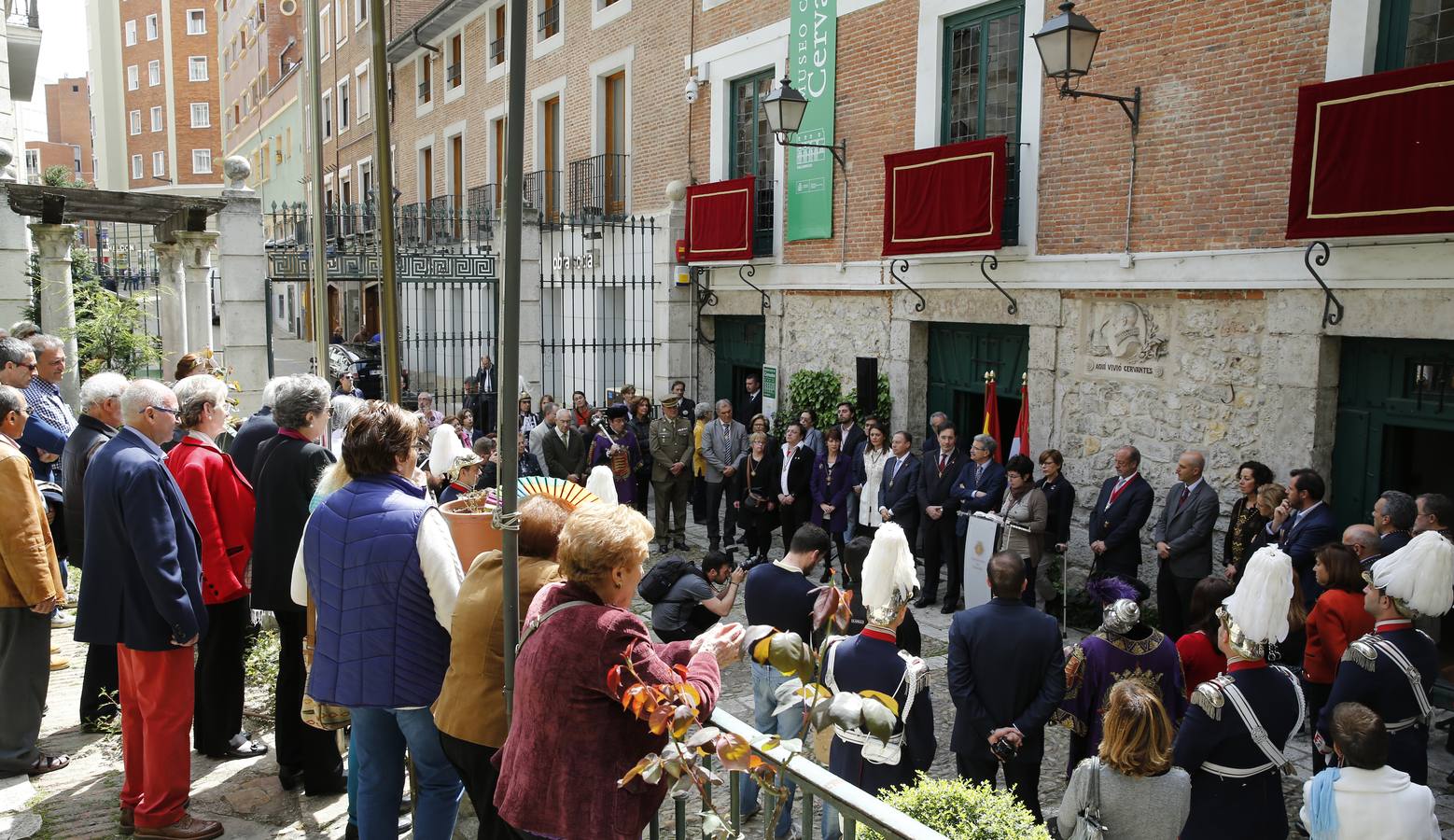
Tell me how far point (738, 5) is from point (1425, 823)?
1346 cm

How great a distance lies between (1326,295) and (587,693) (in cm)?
734

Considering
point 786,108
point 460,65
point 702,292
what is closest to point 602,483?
point 786,108

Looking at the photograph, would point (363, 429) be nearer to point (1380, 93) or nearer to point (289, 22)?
point (1380, 93)

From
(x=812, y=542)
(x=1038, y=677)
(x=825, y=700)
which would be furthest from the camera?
(x=812, y=542)

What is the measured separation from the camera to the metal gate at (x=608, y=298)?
52.0 ft

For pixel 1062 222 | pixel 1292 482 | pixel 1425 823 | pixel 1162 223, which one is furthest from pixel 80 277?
pixel 1425 823

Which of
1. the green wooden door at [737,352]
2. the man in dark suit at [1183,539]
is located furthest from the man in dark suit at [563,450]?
the man in dark suit at [1183,539]

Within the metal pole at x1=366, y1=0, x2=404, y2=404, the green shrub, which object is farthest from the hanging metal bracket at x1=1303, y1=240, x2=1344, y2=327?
the metal pole at x1=366, y1=0, x2=404, y2=404

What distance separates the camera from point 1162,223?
30.1ft

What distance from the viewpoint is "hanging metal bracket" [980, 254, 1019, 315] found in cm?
1070

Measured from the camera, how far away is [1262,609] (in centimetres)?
424

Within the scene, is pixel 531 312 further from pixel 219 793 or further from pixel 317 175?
pixel 219 793

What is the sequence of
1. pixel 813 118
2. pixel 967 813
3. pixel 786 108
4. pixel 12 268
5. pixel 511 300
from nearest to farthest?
1. pixel 511 300
2. pixel 967 813
3. pixel 786 108
4. pixel 12 268
5. pixel 813 118

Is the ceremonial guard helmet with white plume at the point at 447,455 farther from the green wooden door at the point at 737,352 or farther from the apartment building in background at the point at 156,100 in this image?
the apartment building in background at the point at 156,100
